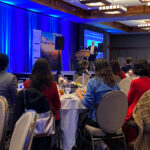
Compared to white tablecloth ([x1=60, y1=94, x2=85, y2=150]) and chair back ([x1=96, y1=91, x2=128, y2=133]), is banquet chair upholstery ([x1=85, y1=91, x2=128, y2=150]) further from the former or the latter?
white tablecloth ([x1=60, y1=94, x2=85, y2=150])

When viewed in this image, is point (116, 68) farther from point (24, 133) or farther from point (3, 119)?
point (24, 133)

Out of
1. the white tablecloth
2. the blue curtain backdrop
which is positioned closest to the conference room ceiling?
the blue curtain backdrop

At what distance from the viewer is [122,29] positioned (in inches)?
643

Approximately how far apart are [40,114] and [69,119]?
875 millimetres

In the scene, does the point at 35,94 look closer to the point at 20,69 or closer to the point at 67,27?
the point at 20,69

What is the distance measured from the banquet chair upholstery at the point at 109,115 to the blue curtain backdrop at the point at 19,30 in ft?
23.4

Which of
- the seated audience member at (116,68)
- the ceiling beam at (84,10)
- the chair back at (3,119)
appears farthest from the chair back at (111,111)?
the ceiling beam at (84,10)

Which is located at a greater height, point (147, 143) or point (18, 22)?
point (18, 22)

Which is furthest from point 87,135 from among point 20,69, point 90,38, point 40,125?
point 90,38

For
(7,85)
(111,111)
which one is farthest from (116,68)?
(7,85)

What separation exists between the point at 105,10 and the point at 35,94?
7.32m

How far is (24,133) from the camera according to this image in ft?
4.52

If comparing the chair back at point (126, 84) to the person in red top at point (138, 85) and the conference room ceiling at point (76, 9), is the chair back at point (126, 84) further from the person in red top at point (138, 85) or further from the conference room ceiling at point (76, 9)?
the conference room ceiling at point (76, 9)

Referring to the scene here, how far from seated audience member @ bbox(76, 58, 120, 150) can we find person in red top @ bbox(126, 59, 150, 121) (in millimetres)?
252
